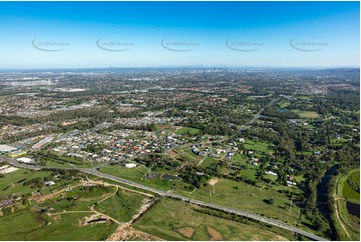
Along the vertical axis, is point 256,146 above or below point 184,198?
above

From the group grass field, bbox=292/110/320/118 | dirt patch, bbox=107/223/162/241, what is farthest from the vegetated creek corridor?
grass field, bbox=292/110/320/118

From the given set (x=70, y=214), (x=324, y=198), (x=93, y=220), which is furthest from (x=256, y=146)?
(x=70, y=214)

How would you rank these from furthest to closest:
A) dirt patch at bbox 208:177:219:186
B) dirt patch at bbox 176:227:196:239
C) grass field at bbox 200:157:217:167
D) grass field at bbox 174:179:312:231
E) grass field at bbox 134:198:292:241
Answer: grass field at bbox 200:157:217:167
dirt patch at bbox 208:177:219:186
grass field at bbox 174:179:312:231
dirt patch at bbox 176:227:196:239
grass field at bbox 134:198:292:241

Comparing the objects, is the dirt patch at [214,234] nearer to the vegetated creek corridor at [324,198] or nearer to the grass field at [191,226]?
the grass field at [191,226]

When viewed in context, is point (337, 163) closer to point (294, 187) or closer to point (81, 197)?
point (294, 187)

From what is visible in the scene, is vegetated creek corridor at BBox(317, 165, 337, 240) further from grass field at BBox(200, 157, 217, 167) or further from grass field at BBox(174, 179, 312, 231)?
grass field at BBox(200, 157, 217, 167)

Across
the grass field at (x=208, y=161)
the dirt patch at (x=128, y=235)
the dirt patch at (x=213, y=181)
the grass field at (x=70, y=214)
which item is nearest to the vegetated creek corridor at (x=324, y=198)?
the dirt patch at (x=213, y=181)

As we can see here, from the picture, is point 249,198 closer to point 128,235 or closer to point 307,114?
point 128,235
